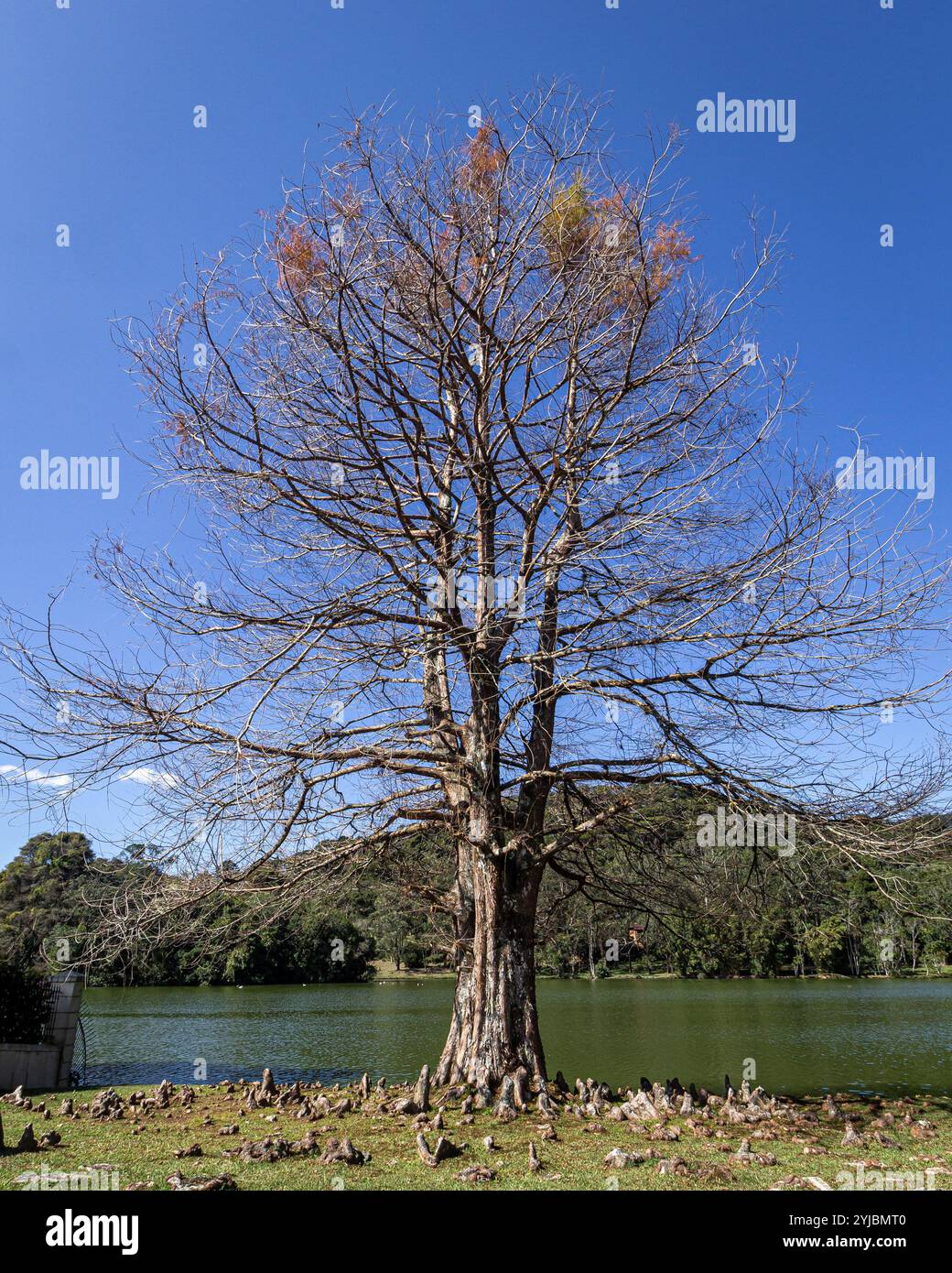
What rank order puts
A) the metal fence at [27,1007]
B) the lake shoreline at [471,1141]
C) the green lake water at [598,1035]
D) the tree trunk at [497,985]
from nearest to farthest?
the lake shoreline at [471,1141], the tree trunk at [497,985], the metal fence at [27,1007], the green lake water at [598,1035]

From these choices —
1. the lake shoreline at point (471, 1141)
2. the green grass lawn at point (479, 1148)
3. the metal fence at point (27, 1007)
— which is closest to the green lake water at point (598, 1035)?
the metal fence at point (27, 1007)

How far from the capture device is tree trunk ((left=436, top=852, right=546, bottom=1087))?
28.2 feet

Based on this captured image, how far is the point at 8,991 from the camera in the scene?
40.3ft

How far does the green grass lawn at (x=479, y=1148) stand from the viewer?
18.6 feet

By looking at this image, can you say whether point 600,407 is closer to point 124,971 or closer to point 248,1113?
point 124,971

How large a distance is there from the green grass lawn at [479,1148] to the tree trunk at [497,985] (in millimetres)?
671

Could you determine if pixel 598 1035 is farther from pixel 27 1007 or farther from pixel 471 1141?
pixel 471 1141

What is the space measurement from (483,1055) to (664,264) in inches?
344

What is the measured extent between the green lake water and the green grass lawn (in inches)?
199

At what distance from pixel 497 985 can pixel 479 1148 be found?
7.56 ft

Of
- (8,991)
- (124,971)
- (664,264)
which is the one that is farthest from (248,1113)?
(664,264)

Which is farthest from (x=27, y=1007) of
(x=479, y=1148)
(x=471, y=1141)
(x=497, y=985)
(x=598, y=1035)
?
(x=598, y=1035)

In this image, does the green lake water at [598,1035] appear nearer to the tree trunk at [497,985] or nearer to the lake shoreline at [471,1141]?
the lake shoreline at [471,1141]
